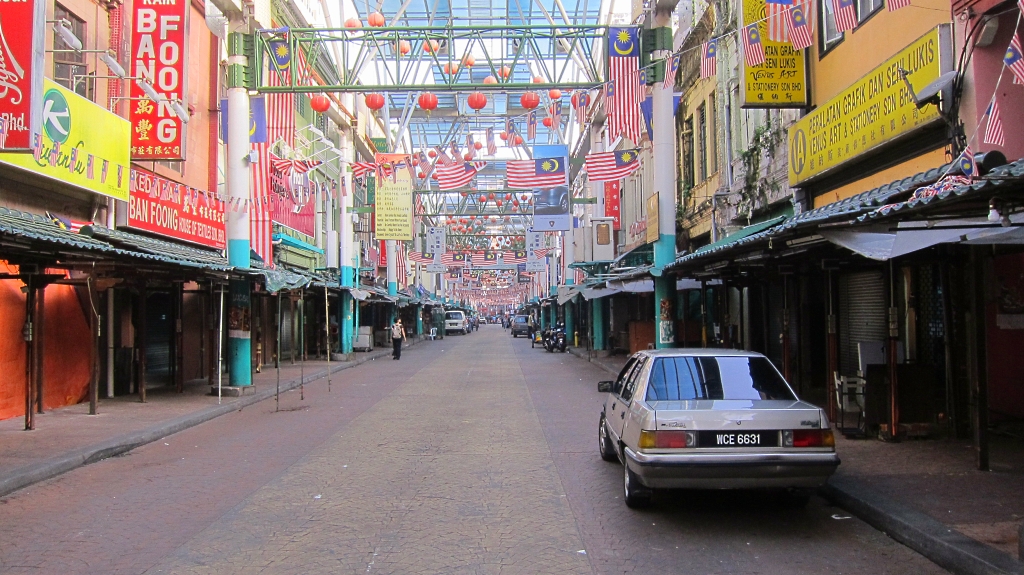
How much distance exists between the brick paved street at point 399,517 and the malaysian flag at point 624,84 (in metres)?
8.89

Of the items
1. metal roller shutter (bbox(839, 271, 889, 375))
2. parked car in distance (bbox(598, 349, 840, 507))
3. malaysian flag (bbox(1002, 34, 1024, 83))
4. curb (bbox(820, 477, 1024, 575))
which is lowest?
curb (bbox(820, 477, 1024, 575))

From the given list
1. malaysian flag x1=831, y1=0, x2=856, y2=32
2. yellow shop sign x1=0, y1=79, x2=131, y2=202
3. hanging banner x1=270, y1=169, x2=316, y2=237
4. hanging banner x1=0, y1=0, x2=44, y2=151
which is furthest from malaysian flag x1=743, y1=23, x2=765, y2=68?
hanging banner x1=270, y1=169, x2=316, y2=237

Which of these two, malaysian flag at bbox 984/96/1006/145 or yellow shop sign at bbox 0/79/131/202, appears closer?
malaysian flag at bbox 984/96/1006/145

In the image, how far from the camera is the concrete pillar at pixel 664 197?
758 inches

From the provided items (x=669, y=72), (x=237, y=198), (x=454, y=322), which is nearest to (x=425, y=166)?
A: (x=237, y=198)

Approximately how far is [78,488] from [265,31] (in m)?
13.1

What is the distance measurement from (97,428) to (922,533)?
12.1 metres

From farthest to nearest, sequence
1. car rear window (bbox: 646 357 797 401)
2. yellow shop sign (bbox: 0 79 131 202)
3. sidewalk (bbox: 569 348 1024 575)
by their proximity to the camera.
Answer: yellow shop sign (bbox: 0 79 131 202), car rear window (bbox: 646 357 797 401), sidewalk (bbox: 569 348 1024 575)

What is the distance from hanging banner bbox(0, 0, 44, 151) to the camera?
32.8ft

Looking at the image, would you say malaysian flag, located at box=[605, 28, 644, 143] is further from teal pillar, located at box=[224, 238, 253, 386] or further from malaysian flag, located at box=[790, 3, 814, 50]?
teal pillar, located at box=[224, 238, 253, 386]

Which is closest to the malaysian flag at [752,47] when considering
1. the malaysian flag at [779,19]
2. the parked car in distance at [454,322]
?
the malaysian flag at [779,19]

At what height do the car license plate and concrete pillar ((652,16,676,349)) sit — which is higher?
concrete pillar ((652,16,676,349))

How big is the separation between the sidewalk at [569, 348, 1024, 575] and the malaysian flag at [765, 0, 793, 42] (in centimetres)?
650

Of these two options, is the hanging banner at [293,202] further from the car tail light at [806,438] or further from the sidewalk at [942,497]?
the car tail light at [806,438]
